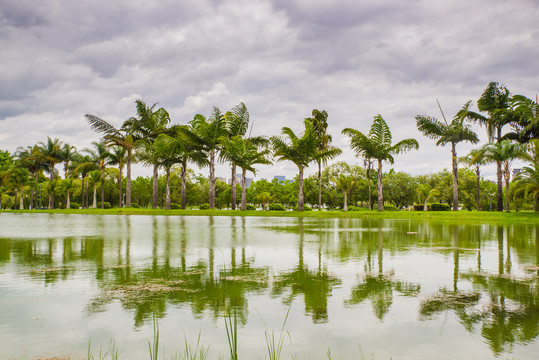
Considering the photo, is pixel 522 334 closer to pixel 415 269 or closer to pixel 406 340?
pixel 406 340

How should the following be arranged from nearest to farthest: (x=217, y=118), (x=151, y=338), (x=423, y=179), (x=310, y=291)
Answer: (x=151, y=338) → (x=310, y=291) → (x=217, y=118) → (x=423, y=179)

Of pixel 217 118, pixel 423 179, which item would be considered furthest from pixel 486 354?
pixel 423 179

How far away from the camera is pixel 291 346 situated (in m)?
3.34

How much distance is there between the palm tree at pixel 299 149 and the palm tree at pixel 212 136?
6.02 m

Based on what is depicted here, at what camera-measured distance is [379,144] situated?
35469 mm

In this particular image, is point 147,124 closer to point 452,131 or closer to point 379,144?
point 379,144

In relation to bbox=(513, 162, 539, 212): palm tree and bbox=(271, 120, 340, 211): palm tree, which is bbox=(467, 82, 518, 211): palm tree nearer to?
bbox=(513, 162, 539, 212): palm tree

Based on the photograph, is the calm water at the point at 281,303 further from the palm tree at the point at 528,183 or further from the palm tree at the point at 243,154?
the palm tree at the point at 243,154

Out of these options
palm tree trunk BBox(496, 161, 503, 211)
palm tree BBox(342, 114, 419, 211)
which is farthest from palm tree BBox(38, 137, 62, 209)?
palm tree trunk BBox(496, 161, 503, 211)

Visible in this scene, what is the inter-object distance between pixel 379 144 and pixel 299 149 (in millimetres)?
7659

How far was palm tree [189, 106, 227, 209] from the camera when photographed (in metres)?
37.5

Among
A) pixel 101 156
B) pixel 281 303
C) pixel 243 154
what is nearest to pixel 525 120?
pixel 243 154

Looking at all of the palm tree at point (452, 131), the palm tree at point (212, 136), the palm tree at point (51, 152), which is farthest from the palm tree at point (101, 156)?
the palm tree at point (452, 131)

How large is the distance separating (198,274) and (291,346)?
338cm
